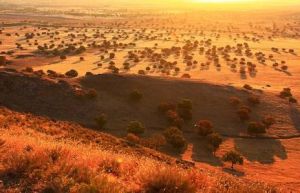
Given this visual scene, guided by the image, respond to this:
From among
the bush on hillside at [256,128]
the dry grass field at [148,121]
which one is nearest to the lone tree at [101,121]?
the dry grass field at [148,121]

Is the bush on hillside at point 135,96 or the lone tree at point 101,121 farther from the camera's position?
the bush on hillside at point 135,96

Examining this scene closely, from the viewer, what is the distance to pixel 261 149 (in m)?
33.8

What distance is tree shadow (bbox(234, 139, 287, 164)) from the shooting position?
31.8m

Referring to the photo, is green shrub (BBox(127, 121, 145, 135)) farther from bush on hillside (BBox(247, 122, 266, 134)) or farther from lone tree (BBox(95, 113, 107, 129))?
bush on hillside (BBox(247, 122, 266, 134))

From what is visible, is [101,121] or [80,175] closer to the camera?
[80,175]

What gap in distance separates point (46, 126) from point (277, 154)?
1747 cm

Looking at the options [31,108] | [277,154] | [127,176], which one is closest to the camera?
[127,176]

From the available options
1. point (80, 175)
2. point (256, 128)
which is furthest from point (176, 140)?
point (80, 175)

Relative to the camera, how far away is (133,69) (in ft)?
216

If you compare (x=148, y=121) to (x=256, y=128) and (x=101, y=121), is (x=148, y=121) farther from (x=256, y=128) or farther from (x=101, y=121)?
(x=256, y=128)

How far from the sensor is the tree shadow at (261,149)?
31763mm

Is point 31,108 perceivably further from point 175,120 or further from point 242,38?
point 242,38

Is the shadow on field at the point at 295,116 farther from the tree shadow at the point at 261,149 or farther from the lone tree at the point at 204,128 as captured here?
the lone tree at the point at 204,128

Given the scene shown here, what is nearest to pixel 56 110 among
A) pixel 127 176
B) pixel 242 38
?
pixel 127 176
